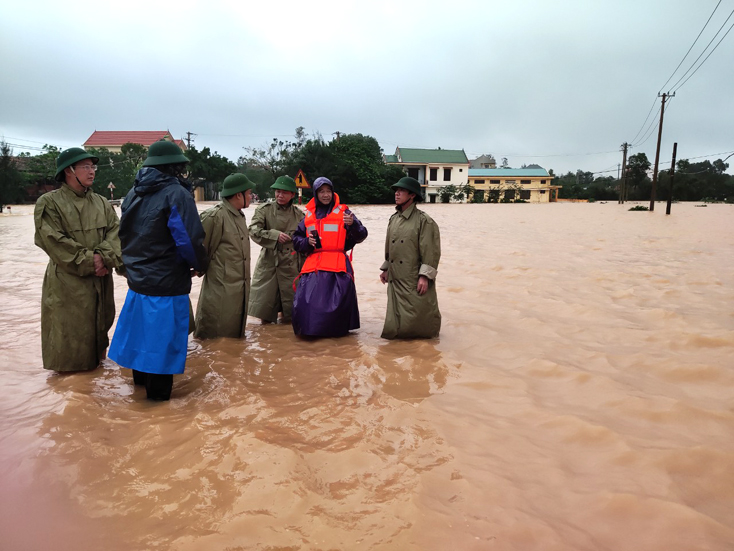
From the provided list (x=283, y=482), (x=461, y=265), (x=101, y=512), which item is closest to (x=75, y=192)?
(x=101, y=512)

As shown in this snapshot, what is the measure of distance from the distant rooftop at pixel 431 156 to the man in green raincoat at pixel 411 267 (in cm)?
5231

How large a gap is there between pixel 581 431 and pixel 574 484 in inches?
24.9

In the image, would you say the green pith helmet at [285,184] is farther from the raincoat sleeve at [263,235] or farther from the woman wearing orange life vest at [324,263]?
the woman wearing orange life vest at [324,263]

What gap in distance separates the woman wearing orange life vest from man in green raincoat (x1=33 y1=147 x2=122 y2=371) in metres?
1.76

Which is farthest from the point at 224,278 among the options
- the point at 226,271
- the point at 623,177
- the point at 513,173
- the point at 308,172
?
the point at 513,173

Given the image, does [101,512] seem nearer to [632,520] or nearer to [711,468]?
[632,520]

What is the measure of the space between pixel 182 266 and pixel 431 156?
5649 centimetres

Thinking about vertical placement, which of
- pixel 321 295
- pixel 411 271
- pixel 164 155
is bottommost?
pixel 321 295

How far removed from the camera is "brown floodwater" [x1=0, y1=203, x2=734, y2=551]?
229cm

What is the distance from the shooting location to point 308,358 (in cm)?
473

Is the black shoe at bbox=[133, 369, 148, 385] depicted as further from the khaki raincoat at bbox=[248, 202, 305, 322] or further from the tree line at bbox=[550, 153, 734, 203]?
the tree line at bbox=[550, 153, 734, 203]

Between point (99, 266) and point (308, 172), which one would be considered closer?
point (99, 266)

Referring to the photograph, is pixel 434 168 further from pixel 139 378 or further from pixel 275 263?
pixel 139 378

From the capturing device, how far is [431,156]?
5775 cm
